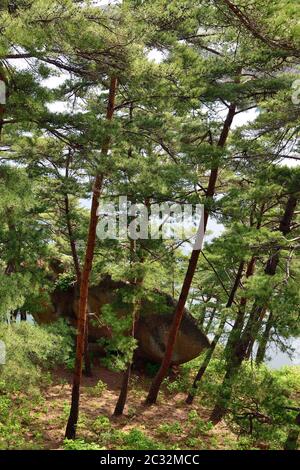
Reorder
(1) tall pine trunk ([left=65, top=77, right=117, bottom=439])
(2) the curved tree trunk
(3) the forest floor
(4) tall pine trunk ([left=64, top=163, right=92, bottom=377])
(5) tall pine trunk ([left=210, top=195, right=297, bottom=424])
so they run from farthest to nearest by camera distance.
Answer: (4) tall pine trunk ([left=64, top=163, right=92, bottom=377]), (3) the forest floor, (1) tall pine trunk ([left=65, top=77, right=117, bottom=439]), (5) tall pine trunk ([left=210, top=195, right=297, bottom=424]), (2) the curved tree trunk

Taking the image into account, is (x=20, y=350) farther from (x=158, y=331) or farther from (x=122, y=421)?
(x=158, y=331)

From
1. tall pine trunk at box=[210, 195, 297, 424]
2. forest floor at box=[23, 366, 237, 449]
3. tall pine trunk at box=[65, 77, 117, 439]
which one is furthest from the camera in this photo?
forest floor at box=[23, 366, 237, 449]

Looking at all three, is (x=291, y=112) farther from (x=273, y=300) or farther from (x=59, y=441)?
(x=59, y=441)

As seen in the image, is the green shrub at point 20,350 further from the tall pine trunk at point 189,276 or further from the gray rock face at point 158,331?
the gray rock face at point 158,331

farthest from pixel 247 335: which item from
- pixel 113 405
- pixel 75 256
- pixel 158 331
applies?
pixel 158 331

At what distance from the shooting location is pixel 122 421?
1305 cm

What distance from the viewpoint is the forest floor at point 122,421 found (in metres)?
11.2

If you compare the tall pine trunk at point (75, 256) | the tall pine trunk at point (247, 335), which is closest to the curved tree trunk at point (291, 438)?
the tall pine trunk at point (247, 335)

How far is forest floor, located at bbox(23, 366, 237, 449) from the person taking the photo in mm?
11235

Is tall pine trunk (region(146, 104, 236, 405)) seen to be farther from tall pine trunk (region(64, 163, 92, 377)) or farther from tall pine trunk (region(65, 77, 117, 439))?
tall pine trunk (region(64, 163, 92, 377))

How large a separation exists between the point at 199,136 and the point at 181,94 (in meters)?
3.08

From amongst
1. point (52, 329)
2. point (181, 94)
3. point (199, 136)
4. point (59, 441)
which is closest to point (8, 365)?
point (52, 329)

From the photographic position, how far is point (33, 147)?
10836 mm


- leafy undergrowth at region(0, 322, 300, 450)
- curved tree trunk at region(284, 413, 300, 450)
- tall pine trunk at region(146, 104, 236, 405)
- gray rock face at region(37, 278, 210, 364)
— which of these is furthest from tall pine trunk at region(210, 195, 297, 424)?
gray rock face at region(37, 278, 210, 364)
